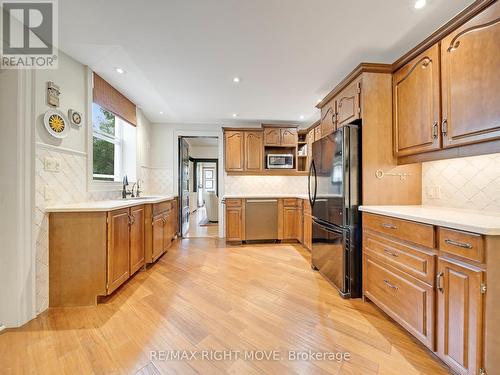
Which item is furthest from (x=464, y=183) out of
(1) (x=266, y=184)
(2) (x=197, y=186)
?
(2) (x=197, y=186)

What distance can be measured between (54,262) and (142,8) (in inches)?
85.5

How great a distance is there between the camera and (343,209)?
202 centimetres

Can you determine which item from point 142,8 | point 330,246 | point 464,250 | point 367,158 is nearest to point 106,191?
point 142,8

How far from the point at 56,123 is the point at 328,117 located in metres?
2.86

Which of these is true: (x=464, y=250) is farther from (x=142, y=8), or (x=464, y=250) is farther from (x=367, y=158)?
(x=142, y=8)

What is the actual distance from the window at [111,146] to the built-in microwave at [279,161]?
2411mm

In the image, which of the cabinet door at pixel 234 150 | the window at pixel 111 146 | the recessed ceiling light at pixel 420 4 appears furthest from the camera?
the cabinet door at pixel 234 150

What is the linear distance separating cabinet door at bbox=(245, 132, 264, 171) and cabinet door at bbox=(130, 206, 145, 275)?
2155 millimetres

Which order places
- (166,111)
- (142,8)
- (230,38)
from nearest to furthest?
1. (142,8)
2. (230,38)
3. (166,111)

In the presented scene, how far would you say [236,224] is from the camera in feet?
12.6

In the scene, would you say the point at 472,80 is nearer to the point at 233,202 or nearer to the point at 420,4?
the point at 420,4

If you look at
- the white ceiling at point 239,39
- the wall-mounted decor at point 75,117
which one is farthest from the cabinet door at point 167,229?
the white ceiling at point 239,39

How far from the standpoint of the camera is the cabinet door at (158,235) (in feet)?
9.25

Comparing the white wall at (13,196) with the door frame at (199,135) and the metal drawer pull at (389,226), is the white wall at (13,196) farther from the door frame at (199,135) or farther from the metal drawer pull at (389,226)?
the metal drawer pull at (389,226)
